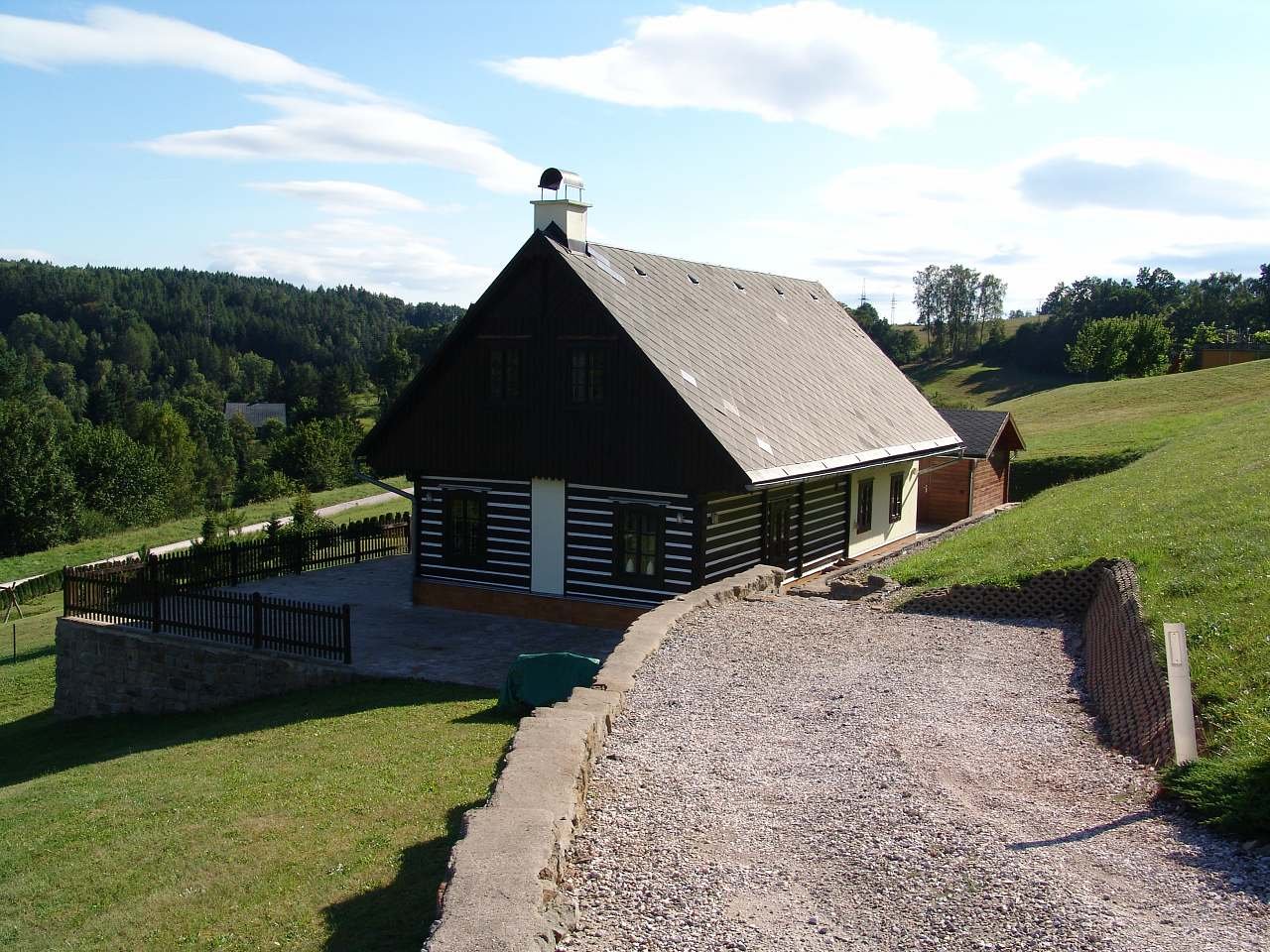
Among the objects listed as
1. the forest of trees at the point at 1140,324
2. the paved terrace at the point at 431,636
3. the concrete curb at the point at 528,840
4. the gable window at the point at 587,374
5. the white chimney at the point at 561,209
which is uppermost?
the forest of trees at the point at 1140,324

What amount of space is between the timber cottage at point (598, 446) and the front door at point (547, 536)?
Result: 0.03 m

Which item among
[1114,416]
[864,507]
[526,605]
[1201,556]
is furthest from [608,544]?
[1114,416]

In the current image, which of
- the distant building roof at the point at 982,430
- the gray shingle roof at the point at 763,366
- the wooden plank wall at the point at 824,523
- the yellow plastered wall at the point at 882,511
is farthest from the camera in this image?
the distant building roof at the point at 982,430

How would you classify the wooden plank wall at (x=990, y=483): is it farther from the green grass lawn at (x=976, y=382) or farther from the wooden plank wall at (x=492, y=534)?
the green grass lawn at (x=976, y=382)

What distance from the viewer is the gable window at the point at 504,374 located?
19.6m

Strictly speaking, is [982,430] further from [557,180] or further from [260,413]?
[260,413]

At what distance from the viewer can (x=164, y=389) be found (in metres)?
127

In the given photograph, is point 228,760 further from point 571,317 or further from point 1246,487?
point 1246,487

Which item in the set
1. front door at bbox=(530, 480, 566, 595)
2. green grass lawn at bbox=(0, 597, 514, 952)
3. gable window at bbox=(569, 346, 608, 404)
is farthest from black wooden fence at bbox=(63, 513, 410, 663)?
gable window at bbox=(569, 346, 608, 404)

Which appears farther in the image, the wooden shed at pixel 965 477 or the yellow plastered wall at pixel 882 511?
the wooden shed at pixel 965 477

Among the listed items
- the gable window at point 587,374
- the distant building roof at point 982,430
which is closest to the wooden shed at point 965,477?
the distant building roof at point 982,430

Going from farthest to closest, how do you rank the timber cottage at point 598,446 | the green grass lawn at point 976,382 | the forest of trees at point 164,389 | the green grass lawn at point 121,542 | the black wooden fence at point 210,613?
the green grass lawn at point 976,382 < the forest of trees at point 164,389 < the green grass lawn at point 121,542 < the timber cottage at point 598,446 < the black wooden fence at point 210,613

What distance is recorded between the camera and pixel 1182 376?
5872 centimetres

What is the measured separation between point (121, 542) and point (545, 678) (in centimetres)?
4125
